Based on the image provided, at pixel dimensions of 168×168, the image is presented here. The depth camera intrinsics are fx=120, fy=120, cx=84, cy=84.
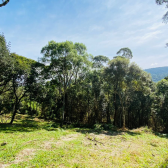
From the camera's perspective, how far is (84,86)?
18141mm

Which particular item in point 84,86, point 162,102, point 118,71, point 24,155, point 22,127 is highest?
point 118,71

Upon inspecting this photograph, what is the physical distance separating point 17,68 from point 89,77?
934 cm

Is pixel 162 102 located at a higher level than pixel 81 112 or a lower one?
higher

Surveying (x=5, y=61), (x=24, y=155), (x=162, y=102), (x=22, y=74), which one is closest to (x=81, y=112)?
(x=22, y=74)

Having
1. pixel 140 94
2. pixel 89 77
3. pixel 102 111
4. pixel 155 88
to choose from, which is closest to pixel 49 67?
pixel 89 77

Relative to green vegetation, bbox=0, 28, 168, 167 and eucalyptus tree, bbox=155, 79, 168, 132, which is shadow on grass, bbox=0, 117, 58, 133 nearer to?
green vegetation, bbox=0, 28, 168, 167

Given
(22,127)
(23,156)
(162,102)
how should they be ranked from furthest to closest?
(162,102) → (22,127) → (23,156)

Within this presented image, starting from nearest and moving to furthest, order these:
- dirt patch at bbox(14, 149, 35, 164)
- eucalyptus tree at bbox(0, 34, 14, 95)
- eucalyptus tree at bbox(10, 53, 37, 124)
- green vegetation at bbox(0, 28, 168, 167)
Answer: dirt patch at bbox(14, 149, 35, 164) → green vegetation at bbox(0, 28, 168, 167) → eucalyptus tree at bbox(0, 34, 14, 95) → eucalyptus tree at bbox(10, 53, 37, 124)

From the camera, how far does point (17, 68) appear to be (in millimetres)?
12406

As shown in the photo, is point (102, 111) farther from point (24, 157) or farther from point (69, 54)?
point (24, 157)

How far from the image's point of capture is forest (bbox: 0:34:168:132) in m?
13.1

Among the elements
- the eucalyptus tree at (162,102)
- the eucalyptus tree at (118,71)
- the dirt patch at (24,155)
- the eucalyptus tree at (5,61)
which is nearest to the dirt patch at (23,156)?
the dirt patch at (24,155)

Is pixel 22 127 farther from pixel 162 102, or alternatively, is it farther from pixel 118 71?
pixel 162 102

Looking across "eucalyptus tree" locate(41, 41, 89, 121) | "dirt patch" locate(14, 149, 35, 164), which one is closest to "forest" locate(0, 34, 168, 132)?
"eucalyptus tree" locate(41, 41, 89, 121)
